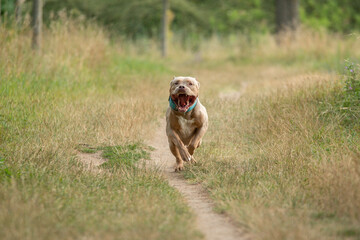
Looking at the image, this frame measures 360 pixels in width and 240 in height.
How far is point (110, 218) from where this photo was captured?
173 inches

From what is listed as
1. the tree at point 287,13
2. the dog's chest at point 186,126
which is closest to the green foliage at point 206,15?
the tree at point 287,13

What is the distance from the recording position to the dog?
21.4ft

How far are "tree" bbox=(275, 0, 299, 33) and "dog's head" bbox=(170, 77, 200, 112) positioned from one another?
18227mm

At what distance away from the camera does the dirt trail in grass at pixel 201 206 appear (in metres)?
4.30

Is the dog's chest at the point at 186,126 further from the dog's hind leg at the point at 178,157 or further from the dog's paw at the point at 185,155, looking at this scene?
the dog's paw at the point at 185,155

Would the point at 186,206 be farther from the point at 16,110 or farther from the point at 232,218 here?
the point at 16,110

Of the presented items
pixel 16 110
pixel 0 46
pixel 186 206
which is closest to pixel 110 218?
pixel 186 206

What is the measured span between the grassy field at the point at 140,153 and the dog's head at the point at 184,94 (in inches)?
32.0

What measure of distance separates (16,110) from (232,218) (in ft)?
14.3

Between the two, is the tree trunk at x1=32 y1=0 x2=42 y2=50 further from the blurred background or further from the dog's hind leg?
the blurred background

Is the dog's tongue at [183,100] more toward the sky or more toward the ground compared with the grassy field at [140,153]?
more toward the sky

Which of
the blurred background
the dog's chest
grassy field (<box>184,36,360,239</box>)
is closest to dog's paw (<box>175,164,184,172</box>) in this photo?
grassy field (<box>184,36,360,239</box>)

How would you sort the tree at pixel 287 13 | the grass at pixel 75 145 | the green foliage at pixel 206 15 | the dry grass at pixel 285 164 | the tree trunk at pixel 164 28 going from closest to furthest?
the grass at pixel 75 145 → the dry grass at pixel 285 164 → the tree trunk at pixel 164 28 → the tree at pixel 287 13 → the green foliage at pixel 206 15

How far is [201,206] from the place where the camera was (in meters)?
5.14
